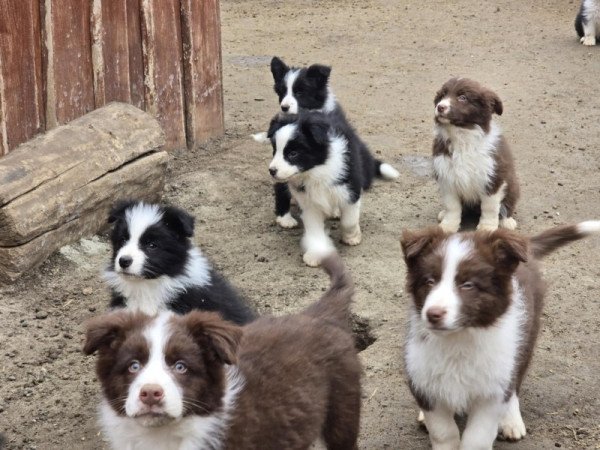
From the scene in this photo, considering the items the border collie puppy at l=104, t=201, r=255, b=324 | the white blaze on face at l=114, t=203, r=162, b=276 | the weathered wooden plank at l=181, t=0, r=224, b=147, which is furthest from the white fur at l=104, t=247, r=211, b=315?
the weathered wooden plank at l=181, t=0, r=224, b=147

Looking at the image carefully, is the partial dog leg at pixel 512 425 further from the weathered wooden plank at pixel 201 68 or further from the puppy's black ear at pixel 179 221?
the weathered wooden plank at pixel 201 68

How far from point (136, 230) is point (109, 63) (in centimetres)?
285

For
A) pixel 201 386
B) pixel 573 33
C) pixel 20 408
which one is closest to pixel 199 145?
pixel 20 408

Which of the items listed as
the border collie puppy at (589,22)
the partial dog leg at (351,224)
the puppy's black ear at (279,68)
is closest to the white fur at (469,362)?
the partial dog leg at (351,224)

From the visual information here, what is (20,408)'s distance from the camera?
5.85 metres

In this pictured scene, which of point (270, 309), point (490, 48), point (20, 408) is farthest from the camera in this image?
point (490, 48)

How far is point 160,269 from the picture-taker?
587cm

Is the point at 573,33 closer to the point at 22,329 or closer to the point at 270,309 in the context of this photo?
the point at 270,309

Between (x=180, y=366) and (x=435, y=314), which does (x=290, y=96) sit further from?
(x=180, y=366)

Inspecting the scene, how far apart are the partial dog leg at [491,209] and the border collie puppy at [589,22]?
6.56 meters

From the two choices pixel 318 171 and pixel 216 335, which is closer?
pixel 216 335

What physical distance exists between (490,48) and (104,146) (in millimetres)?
7395

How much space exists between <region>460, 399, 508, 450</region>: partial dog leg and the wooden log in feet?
11.1

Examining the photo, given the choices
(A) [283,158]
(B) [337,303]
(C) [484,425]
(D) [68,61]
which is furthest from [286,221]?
(C) [484,425]
